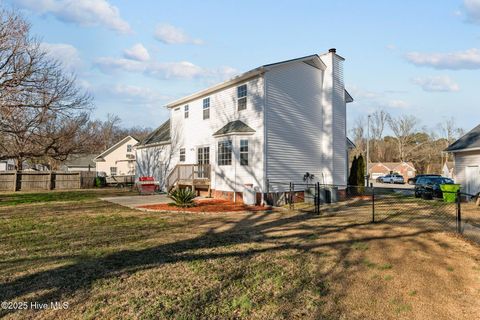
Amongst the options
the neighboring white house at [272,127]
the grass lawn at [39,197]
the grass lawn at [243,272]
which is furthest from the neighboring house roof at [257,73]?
the grass lawn at [39,197]

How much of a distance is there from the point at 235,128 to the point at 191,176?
179 inches

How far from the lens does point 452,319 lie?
4.39 metres

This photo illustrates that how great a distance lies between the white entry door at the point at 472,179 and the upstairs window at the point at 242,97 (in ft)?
45.9

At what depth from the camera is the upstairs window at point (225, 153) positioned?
16.5m

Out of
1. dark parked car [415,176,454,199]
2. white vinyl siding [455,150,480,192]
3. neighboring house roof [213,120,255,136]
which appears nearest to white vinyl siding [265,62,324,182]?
neighboring house roof [213,120,255,136]

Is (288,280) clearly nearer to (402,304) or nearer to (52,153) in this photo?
(402,304)

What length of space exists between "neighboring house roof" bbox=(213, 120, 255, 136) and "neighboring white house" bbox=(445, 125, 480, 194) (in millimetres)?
13151

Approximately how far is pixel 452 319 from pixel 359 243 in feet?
10.4

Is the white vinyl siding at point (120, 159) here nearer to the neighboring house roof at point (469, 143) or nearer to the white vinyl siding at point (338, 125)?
the white vinyl siding at point (338, 125)

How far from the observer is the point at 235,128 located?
16078mm

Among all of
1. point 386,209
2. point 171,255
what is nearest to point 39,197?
point 171,255

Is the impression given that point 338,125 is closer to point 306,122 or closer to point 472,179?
point 306,122

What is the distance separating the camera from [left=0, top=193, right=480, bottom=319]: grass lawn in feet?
14.8

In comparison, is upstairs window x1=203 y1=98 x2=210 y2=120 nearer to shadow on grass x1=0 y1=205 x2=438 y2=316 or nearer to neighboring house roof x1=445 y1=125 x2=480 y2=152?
shadow on grass x1=0 y1=205 x2=438 y2=316
